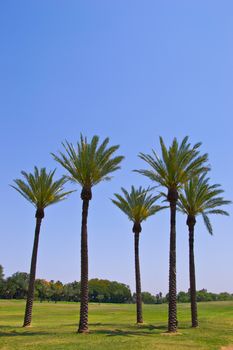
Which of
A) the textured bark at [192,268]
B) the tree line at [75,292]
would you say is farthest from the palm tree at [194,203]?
the tree line at [75,292]

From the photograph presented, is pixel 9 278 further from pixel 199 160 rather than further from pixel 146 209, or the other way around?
pixel 199 160

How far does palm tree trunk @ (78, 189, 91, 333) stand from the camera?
30.1 meters

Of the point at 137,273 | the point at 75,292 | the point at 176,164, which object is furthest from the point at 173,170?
the point at 75,292

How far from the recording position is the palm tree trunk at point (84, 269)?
3006 cm

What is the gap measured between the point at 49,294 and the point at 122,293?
104 ft

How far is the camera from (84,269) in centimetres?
3089

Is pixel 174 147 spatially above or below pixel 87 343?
above

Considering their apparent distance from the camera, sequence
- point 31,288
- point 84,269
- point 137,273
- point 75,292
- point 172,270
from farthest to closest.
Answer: point 75,292
point 137,273
point 31,288
point 172,270
point 84,269

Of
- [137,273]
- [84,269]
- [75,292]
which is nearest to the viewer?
[84,269]

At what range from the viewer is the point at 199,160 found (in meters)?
33.1

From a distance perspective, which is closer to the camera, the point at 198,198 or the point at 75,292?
the point at 198,198

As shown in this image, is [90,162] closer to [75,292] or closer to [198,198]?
[198,198]

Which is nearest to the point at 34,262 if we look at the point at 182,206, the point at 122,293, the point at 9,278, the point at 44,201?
the point at 44,201

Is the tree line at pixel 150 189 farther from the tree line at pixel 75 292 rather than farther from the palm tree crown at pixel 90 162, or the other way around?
the tree line at pixel 75 292
